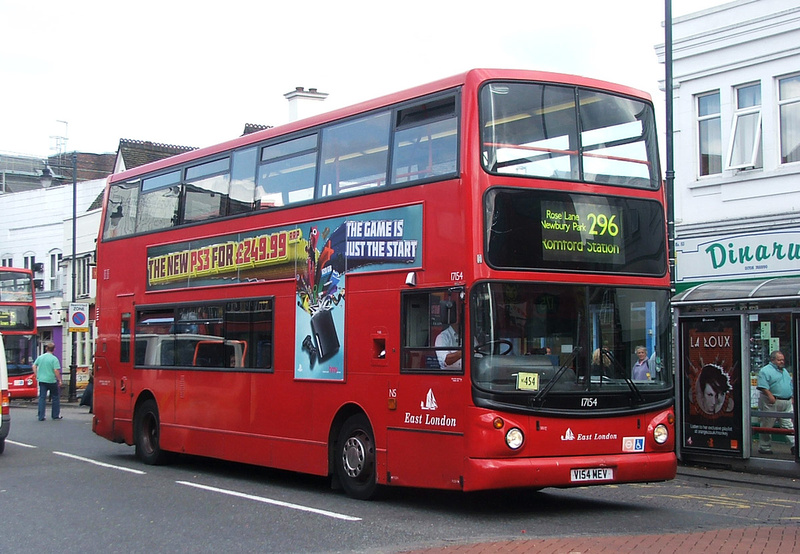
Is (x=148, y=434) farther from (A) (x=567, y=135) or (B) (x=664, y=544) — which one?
(B) (x=664, y=544)

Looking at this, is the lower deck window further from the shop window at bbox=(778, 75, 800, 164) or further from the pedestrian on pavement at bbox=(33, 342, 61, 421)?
the pedestrian on pavement at bbox=(33, 342, 61, 421)

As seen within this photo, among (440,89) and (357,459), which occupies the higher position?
(440,89)

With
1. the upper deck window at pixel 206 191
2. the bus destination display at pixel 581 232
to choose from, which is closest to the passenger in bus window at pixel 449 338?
the bus destination display at pixel 581 232

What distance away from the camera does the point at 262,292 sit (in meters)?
14.6

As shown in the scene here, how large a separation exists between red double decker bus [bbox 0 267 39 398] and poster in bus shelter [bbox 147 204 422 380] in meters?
25.5

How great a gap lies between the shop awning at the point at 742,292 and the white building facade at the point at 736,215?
4 centimetres

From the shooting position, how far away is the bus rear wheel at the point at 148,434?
687 inches

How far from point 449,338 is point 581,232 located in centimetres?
181

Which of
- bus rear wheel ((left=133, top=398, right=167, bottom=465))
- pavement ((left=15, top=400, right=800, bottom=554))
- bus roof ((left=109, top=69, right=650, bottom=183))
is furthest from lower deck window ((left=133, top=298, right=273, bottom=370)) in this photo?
pavement ((left=15, top=400, right=800, bottom=554))

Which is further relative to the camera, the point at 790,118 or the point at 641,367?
the point at 790,118

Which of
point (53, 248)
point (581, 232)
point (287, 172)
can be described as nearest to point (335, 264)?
point (287, 172)

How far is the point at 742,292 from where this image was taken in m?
17.5

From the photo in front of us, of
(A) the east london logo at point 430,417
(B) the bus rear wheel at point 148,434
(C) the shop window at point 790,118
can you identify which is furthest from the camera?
(C) the shop window at point 790,118

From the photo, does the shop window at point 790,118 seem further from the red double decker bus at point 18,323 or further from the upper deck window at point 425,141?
the red double decker bus at point 18,323
